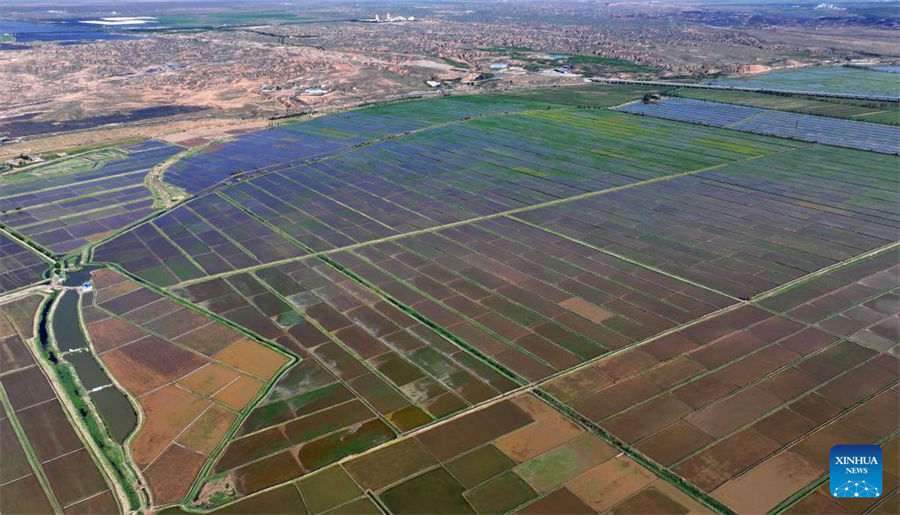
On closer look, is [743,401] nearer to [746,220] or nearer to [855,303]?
[855,303]

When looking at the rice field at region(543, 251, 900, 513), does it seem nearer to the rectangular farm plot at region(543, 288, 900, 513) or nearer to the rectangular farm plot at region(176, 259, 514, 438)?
the rectangular farm plot at region(543, 288, 900, 513)

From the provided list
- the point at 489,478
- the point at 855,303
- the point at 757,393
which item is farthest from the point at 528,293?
the point at 855,303

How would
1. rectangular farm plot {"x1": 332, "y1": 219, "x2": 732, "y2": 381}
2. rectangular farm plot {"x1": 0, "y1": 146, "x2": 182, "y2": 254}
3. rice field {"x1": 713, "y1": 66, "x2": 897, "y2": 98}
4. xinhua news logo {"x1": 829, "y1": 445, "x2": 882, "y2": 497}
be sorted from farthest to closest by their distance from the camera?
rice field {"x1": 713, "y1": 66, "x2": 897, "y2": 98}, rectangular farm plot {"x1": 0, "y1": 146, "x2": 182, "y2": 254}, rectangular farm plot {"x1": 332, "y1": 219, "x2": 732, "y2": 381}, xinhua news logo {"x1": 829, "y1": 445, "x2": 882, "y2": 497}

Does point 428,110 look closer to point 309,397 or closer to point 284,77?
point 284,77

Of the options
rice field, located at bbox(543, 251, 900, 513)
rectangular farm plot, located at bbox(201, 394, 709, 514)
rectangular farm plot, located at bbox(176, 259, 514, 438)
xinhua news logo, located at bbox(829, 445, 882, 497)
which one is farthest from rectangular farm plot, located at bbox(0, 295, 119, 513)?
xinhua news logo, located at bbox(829, 445, 882, 497)

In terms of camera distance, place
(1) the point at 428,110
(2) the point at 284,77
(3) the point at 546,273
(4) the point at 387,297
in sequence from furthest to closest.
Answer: (2) the point at 284,77 < (1) the point at 428,110 < (3) the point at 546,273 < (4) the point at 387,297

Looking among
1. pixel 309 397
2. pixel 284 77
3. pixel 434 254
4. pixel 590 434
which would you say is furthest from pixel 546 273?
pixel 284 77

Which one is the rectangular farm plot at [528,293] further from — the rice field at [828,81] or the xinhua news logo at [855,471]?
the rice field at [828,81]
